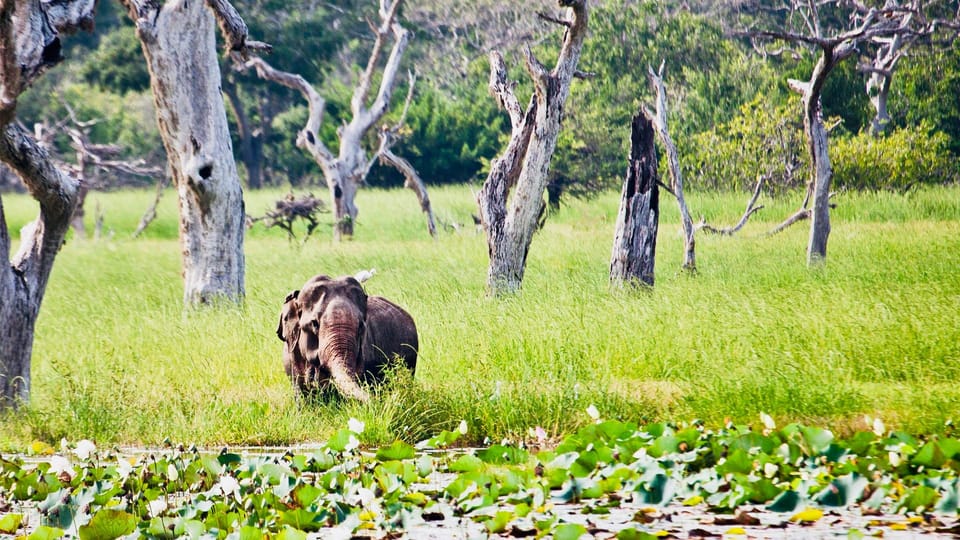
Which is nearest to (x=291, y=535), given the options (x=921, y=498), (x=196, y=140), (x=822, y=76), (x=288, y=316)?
(x=921, y=498)

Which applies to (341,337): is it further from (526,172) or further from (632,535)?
(526,172)

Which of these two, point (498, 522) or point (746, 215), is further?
point (746, 215)

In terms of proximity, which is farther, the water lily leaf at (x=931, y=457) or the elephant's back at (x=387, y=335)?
the elephant's back at (x=387, y=335)

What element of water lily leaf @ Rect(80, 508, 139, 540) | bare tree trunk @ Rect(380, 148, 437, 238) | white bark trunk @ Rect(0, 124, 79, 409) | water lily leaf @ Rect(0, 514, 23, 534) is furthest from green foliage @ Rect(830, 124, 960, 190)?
water lily leaf @ Rect(0, 514, 23, 534)

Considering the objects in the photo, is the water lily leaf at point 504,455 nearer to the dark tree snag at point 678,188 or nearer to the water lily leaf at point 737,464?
the water lily leaf at point 737,464

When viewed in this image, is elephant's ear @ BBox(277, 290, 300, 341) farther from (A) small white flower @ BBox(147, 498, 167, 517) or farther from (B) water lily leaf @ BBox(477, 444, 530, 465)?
(A) small white flower @ BBox(147, 498, 167, 517)

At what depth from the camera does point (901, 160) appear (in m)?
11.9

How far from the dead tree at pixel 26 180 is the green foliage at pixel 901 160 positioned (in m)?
7.64

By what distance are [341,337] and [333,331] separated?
0.18 ft

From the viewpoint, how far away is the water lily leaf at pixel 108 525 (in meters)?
4.40

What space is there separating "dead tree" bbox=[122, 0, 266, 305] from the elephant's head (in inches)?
198

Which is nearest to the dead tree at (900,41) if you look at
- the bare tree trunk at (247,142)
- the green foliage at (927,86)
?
the green foliage at (927,86)

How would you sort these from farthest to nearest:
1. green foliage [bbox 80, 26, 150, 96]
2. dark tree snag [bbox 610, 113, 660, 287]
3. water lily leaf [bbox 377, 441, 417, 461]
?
1. green foliage [bbox 80, 26, 150, 96]
2. dark tree snag [bbox 610, 113, 660, 287]
3. water lily leaf [bbox 377, 441, 417, 461]

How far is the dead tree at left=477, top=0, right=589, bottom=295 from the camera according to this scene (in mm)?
12047
